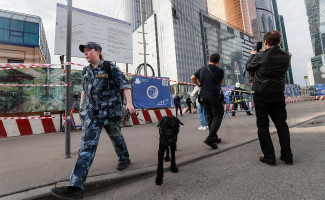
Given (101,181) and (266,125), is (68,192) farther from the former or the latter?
(266,125)

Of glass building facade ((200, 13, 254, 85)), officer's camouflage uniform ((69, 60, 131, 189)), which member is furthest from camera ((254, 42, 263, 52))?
glass building facade ((200, 13, 254, 85))

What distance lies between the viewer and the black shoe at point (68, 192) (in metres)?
1.78

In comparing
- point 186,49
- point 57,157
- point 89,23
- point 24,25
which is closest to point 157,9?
point 186,49

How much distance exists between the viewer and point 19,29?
2186 cm

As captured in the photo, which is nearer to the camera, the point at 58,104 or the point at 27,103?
the point at 27,103

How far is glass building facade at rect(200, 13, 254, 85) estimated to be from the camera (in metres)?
78.3

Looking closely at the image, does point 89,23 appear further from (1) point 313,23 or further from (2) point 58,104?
(1) point 313,23

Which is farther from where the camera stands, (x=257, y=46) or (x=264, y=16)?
(x=264, y=16)

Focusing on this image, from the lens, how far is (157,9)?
242 feet

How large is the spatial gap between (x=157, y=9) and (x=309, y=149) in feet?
267

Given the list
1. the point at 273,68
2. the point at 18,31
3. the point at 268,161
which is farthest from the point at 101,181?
the point at 18,31

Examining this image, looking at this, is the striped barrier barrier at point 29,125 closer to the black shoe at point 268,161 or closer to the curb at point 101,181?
the curb at point 101,181

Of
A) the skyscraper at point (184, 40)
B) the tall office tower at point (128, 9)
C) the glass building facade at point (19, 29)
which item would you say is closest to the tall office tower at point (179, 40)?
the skyscraper at point (184, 40)

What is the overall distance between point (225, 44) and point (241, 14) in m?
48.4
